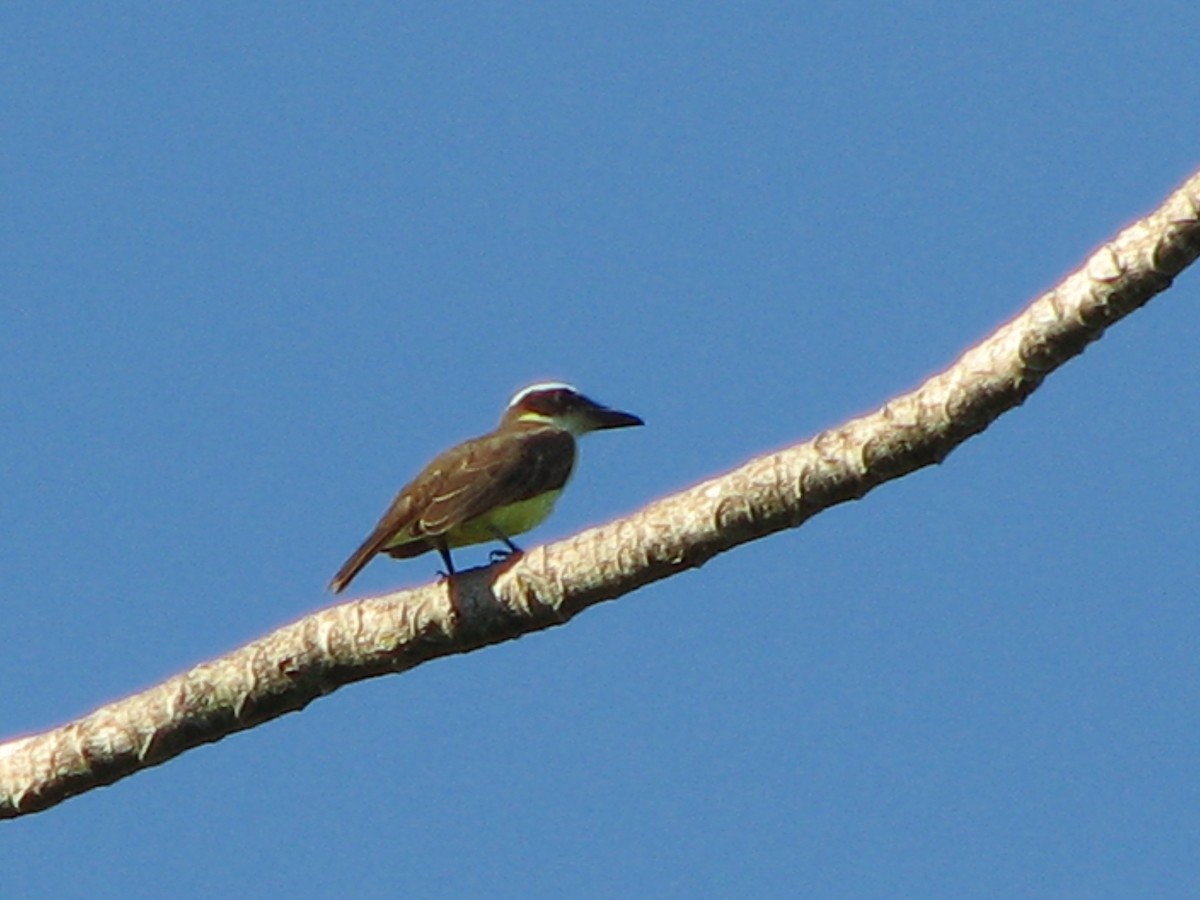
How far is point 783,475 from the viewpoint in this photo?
7082 millimetres

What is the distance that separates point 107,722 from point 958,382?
9.88 ft

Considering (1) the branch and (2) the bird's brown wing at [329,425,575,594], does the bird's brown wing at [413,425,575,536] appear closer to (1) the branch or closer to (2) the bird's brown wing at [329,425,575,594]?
(2) the bird's brown wing at [329,425,575,594]

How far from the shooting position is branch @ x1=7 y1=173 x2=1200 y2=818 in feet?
21.7

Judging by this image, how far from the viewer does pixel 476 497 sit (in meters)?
9.29

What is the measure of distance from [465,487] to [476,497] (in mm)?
76

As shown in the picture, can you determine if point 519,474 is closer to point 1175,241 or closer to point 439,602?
point 439,602

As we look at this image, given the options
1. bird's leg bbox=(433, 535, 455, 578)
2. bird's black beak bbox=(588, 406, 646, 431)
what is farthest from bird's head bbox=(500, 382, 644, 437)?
bird's leg bbox=(433, 535, 455, 578)

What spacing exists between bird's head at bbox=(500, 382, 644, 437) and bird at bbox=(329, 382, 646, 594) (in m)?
0.83

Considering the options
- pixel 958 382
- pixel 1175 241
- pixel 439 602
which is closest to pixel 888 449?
pixel 958 382

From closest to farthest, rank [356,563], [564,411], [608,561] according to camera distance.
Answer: [608,561] → [356,563] → [564,411]

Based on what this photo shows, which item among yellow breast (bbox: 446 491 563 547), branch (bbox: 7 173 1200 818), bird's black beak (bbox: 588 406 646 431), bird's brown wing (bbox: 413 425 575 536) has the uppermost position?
bird's black beak (bbox: 588 406 646 431)

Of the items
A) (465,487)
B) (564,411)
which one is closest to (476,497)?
(465,487)

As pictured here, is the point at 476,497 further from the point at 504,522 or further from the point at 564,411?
the point at 564,411

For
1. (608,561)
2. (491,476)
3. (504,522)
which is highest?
(491,476)
